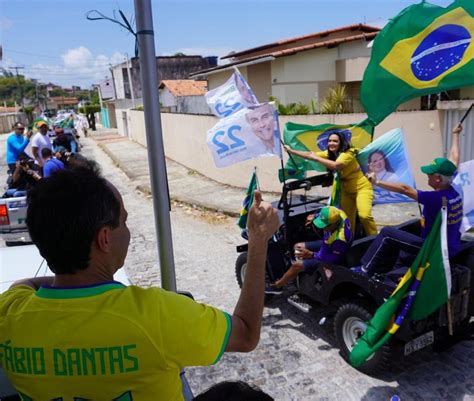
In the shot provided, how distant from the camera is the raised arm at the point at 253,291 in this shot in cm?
138

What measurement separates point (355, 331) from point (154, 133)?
8.02ft

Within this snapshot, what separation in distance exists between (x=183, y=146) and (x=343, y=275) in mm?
12493

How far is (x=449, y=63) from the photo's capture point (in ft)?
12.1

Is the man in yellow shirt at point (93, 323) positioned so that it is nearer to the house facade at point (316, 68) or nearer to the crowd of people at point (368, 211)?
the crowd of people at point (368, 211)

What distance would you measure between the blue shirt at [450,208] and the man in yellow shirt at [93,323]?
2520 mm

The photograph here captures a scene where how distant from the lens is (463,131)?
7.34m

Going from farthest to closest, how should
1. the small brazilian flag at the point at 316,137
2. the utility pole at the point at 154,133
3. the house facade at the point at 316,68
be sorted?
the house facade at the point at 316,68 < the small brazilian flag at the point at 316,137 < the utility pole at the point at 154,133

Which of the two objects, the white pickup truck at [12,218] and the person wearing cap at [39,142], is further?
the person wearing cap at [39,142]

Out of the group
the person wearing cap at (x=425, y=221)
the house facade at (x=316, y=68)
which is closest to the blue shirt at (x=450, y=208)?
the person wearing cap at (x=425, y=221)

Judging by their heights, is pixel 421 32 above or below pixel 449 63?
above

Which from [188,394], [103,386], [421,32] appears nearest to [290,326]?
[188,394]

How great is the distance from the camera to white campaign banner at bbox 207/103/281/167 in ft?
13.9

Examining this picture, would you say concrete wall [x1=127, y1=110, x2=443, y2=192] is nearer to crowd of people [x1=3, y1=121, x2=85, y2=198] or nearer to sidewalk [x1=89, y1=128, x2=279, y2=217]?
sidewalk [x1=89, y1=128, x2=279, y2=217]

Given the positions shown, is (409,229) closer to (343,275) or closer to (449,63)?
(343,275)
